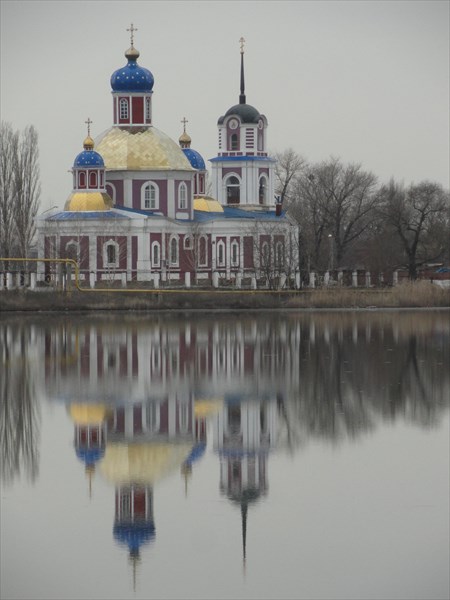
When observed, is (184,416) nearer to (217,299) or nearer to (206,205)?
(217,299)

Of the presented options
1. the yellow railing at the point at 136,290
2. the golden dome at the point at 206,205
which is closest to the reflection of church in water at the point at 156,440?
the yellow railing at the point at 136,290

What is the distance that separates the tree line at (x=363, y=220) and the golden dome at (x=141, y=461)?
42459mm

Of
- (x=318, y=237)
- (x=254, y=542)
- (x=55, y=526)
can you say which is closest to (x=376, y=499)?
(x=254, y=542)

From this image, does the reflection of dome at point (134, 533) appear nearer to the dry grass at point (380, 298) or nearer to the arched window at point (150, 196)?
the dry grass at point (380, 298)

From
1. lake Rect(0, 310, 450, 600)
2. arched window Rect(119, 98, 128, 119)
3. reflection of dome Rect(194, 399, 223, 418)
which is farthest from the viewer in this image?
arched window Rect(119, 98, 128, 119)

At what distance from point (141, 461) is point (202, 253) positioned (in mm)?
41168

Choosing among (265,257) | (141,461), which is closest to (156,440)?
(141,461)

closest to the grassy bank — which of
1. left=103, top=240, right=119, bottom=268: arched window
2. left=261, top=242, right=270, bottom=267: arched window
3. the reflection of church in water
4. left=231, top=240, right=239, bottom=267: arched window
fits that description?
left=261, top=242, right=270, bottom=267: arched window

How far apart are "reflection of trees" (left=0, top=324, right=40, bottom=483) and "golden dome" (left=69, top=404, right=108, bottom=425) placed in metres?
0.43

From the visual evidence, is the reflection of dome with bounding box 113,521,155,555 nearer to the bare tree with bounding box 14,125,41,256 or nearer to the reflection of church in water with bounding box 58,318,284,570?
the reflection of church in water with bounding box 58,318,284,570

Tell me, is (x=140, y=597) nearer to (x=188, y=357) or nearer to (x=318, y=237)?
(x=188, y=357)

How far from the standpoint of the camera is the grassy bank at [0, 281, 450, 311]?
42938 millimetres

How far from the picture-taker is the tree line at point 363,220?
60.7m

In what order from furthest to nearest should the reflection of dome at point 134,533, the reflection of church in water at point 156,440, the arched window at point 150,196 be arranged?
the arched window at point 150,196 → the reflection of church in water at point 156,440 → the reflection of dome at point 134,533
